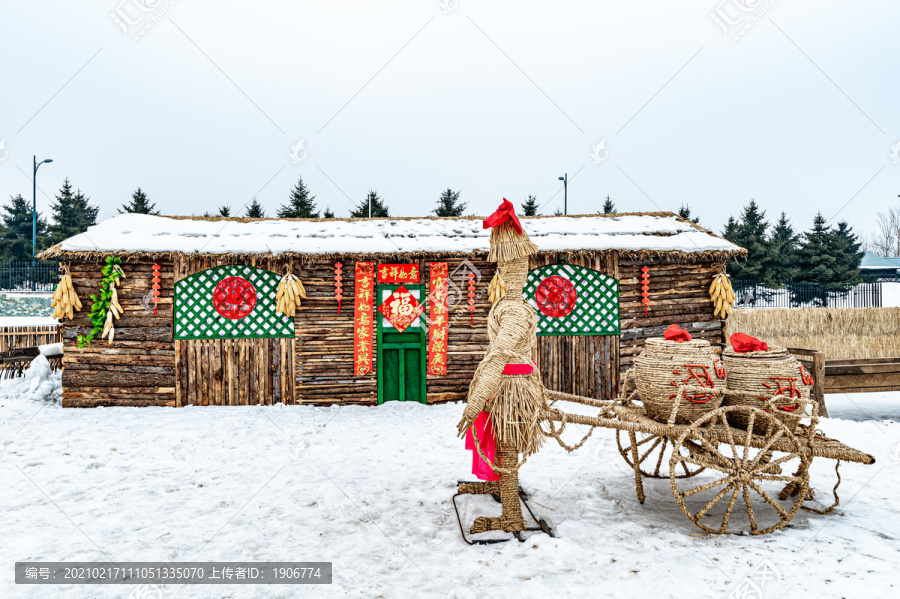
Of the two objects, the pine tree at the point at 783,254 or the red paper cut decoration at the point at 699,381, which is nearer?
the red paper cut decoration at the point at 699,381

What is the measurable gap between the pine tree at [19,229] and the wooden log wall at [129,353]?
25.3m

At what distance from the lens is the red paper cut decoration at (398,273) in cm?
799

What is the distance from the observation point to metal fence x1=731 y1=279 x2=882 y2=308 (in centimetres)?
2095

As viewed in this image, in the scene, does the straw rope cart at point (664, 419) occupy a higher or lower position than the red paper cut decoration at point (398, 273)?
lower

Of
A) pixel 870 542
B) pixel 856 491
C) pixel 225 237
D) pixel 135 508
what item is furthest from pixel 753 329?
pixel 135 508

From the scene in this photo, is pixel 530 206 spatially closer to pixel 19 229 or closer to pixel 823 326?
pixel 823 326

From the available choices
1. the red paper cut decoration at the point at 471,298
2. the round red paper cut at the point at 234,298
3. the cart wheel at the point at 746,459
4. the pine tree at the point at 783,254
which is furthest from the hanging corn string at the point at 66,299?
the pine tree at the point at 783,254

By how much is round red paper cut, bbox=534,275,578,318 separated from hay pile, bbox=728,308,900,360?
622 cm

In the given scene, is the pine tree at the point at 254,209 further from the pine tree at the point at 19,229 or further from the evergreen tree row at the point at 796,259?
the evergreen tree row at the point at 796,259

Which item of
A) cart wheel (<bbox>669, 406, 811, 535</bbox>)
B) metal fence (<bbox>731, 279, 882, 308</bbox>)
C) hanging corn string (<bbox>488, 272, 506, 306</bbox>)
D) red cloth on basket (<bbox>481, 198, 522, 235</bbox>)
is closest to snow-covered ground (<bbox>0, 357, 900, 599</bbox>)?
cart wheel (<bbox>669, 406, 811, 535</bbox>)

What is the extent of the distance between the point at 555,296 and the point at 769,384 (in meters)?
4.66

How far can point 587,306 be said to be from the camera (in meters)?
8.22

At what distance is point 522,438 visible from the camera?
353cm

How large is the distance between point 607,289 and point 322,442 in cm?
526
